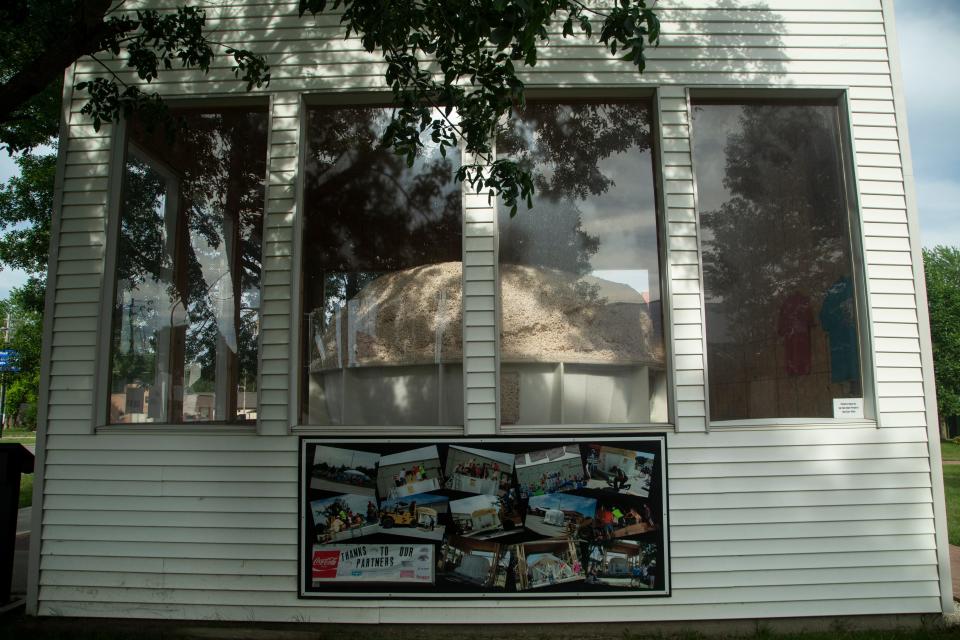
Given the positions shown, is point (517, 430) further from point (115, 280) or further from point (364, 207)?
point (115, 280)

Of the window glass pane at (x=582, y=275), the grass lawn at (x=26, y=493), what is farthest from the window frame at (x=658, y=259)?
the grass lawn at (x=26, y=493)

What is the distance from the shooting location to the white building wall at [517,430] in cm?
528

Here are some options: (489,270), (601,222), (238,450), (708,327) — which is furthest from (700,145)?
(238,450)

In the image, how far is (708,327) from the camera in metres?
5.57

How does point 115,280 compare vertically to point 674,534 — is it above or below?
above

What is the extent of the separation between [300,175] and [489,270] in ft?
5.93

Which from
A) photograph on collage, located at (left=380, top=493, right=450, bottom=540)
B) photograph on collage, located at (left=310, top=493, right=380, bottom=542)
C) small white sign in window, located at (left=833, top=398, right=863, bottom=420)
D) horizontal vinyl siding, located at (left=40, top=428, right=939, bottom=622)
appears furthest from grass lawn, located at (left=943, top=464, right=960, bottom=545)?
photograph on collage, located at (left=310, top=493, right=380, bottom=542)

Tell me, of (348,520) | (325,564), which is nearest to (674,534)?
(348,520)

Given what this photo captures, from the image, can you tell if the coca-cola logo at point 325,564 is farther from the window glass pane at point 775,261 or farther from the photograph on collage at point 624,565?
the window glass pane at point 775,261

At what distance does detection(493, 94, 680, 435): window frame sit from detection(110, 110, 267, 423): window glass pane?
2064 mm

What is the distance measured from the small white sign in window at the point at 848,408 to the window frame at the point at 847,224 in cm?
3

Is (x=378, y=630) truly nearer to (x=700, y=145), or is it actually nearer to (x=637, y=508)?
(x=637, y=508)

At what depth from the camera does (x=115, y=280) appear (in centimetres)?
580

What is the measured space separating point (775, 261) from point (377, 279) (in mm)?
3403
